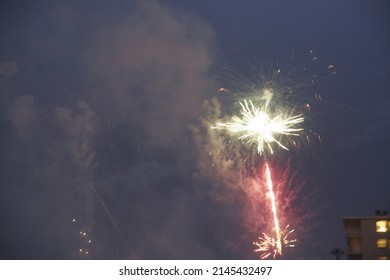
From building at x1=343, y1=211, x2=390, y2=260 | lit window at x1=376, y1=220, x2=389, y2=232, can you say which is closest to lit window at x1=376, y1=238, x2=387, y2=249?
building at x1=343, y1=211, x2=390, y2=260

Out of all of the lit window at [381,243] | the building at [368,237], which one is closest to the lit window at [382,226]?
the building at [368,237]

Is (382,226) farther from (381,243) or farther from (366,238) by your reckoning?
(366,238)

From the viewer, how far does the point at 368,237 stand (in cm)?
4206

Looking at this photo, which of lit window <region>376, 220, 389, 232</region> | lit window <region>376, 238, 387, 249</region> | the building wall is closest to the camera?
lit window <region>376, 238, 387, 249</region>

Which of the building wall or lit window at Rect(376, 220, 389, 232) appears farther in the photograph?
lit window at Rect(376, 220, 389, 232)

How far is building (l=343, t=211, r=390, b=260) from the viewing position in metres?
41.5

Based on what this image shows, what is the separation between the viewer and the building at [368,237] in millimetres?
41469

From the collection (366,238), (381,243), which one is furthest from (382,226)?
(366,238)

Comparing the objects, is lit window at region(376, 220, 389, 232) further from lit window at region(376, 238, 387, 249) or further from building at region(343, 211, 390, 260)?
lit window at region(376, 238, 387, 249)
